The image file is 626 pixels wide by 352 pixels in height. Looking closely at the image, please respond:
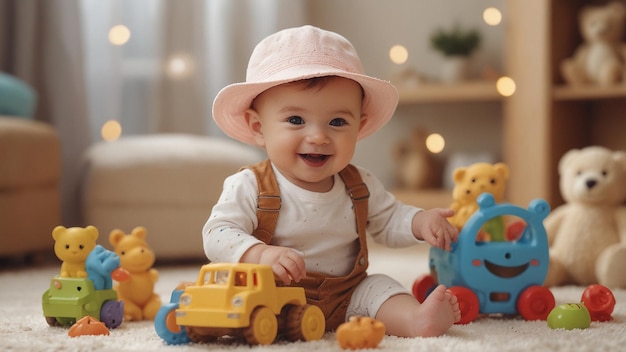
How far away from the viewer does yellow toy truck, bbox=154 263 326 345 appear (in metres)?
1.06

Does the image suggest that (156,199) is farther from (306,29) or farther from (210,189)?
(306,29)

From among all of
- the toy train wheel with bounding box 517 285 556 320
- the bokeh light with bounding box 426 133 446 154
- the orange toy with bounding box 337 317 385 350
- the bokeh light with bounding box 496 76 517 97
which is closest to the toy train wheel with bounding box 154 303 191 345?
the orange toy with bounding box 337 317 385 350

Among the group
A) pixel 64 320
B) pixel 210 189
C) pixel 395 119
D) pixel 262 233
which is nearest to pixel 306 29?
pixel 262 233

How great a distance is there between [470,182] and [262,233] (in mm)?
447

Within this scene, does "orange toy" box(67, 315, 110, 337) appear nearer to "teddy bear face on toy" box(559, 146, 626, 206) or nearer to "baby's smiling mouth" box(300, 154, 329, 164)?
"baby's smiling mouth" box(300, 154, 329, 164)

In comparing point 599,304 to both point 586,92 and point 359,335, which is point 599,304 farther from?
point 586,92

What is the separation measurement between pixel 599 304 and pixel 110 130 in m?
2.05

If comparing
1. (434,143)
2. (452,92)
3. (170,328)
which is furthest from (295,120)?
(434,143)

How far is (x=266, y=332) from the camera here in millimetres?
1086

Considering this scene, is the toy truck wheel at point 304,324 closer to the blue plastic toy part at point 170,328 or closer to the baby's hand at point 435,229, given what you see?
the blue plastic toy part at point 170,328

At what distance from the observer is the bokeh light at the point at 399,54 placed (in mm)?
3273

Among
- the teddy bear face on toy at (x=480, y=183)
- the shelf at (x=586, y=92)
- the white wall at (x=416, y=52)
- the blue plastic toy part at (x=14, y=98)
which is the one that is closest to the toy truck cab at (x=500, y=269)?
the teddy bear face on toy at (x=480, y=183)

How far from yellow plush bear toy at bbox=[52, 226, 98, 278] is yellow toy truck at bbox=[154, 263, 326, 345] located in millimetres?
253

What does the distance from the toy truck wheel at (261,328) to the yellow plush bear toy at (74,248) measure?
1.22 ft
